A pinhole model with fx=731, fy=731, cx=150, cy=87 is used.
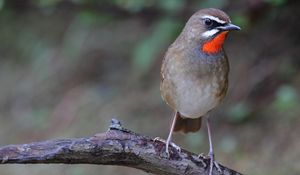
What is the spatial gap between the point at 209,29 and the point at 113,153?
125 centimetres

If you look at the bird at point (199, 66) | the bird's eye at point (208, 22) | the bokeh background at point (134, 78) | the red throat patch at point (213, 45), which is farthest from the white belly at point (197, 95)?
the bokeh background at point (134, 78)

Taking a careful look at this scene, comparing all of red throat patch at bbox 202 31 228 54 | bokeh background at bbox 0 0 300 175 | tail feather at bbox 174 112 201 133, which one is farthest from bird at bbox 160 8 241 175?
bokeh background at bbox 0 0 300 175

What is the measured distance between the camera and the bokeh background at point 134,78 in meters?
6.47

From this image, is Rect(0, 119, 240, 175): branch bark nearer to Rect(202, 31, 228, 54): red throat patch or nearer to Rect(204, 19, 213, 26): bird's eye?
Rect(202, 31, 228, 54): red throat patch

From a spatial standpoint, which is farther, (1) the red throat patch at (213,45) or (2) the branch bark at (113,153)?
(1) the red throat patch at (213,45)

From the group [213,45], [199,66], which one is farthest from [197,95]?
[213,45]

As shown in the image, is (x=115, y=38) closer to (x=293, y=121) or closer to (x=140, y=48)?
(x=140, y=48)

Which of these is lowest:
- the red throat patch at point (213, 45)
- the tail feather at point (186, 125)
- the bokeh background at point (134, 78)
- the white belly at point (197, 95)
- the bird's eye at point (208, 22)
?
the white belly at point (197, 95)

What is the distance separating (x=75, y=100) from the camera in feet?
25.1

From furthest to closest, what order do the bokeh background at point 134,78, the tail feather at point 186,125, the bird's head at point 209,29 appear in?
the bokeh background at point 134,78, the tail feather at point 186,125, the bird's head at point 209,29

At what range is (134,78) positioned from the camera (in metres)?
7.62

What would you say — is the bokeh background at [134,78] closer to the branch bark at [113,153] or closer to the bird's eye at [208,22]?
the bird's eye at [208,22]

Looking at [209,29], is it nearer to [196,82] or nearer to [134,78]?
[196,82]

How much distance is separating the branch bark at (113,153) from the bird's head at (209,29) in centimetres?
76
